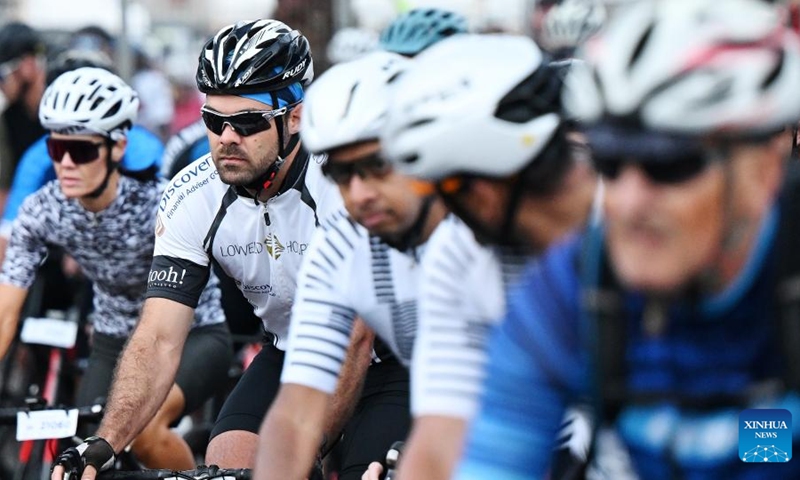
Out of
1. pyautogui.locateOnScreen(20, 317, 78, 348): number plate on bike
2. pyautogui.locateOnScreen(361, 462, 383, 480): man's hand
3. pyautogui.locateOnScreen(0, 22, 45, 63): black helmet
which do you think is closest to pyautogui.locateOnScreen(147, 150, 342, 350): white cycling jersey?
pyautogui.locateOnScreen(361, 462, 383, 480): man's hand

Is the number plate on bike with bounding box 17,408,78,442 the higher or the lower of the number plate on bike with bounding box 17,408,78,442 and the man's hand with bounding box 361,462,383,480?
the higher

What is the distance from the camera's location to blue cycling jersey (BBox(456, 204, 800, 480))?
2535 millimetres

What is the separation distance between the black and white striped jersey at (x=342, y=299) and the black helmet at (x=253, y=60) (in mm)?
1393

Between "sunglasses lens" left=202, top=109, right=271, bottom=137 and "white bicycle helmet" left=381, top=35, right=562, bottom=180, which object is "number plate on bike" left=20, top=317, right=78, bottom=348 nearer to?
"sunglasses lens" left=202, top=109, right=271, bottom=137

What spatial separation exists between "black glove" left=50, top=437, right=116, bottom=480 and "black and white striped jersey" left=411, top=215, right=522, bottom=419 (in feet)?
5.70

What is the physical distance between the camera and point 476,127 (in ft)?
10.9

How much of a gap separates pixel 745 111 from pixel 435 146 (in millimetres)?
1000

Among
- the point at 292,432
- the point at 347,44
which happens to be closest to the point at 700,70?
the point at 292,432

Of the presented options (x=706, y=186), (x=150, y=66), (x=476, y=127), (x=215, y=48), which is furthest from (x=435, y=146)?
(x=150, y=66)

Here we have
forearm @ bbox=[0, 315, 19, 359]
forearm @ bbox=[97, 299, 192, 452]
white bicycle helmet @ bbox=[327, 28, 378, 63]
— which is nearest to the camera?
forearm @ bbox=[97, 299, 192, 452]

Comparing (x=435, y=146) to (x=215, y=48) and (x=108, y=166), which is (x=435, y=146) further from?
(x=108, y=166)

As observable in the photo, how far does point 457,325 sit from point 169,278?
2342mm

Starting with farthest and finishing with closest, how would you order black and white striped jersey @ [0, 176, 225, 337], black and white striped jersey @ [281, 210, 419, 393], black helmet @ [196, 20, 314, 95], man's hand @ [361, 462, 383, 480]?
black and white striped jersey @ [0, 176, 225, 337] < black helmet @ [196, 20, 314, 95] < man's hand @ [361, 462, 383, 480] < black and white striped jersey @ [281, 210, 419, 393]

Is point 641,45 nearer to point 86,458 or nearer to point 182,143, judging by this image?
point 86,458
